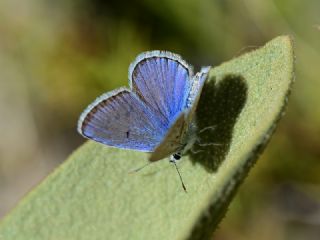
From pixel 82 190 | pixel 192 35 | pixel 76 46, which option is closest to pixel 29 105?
pixel 76 46

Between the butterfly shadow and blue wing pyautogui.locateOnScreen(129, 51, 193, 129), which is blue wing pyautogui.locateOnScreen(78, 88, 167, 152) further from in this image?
the butterfly shadow

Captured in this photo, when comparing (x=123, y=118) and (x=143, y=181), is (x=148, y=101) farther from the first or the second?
(x=143, y=181)

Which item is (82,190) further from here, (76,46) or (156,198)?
(76,46)

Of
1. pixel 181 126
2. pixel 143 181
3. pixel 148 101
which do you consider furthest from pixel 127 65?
pixel 143 181

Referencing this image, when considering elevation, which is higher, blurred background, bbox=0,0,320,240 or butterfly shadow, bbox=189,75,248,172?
butterfly shadow, bbox=189,75,248,172

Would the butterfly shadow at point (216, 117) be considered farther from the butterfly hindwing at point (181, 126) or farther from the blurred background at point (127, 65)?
the blurred background at point (127, 65)

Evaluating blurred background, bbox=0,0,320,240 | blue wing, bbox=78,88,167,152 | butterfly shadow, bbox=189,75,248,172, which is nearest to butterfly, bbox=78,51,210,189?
blue wing, bbox=78,88,167,152
